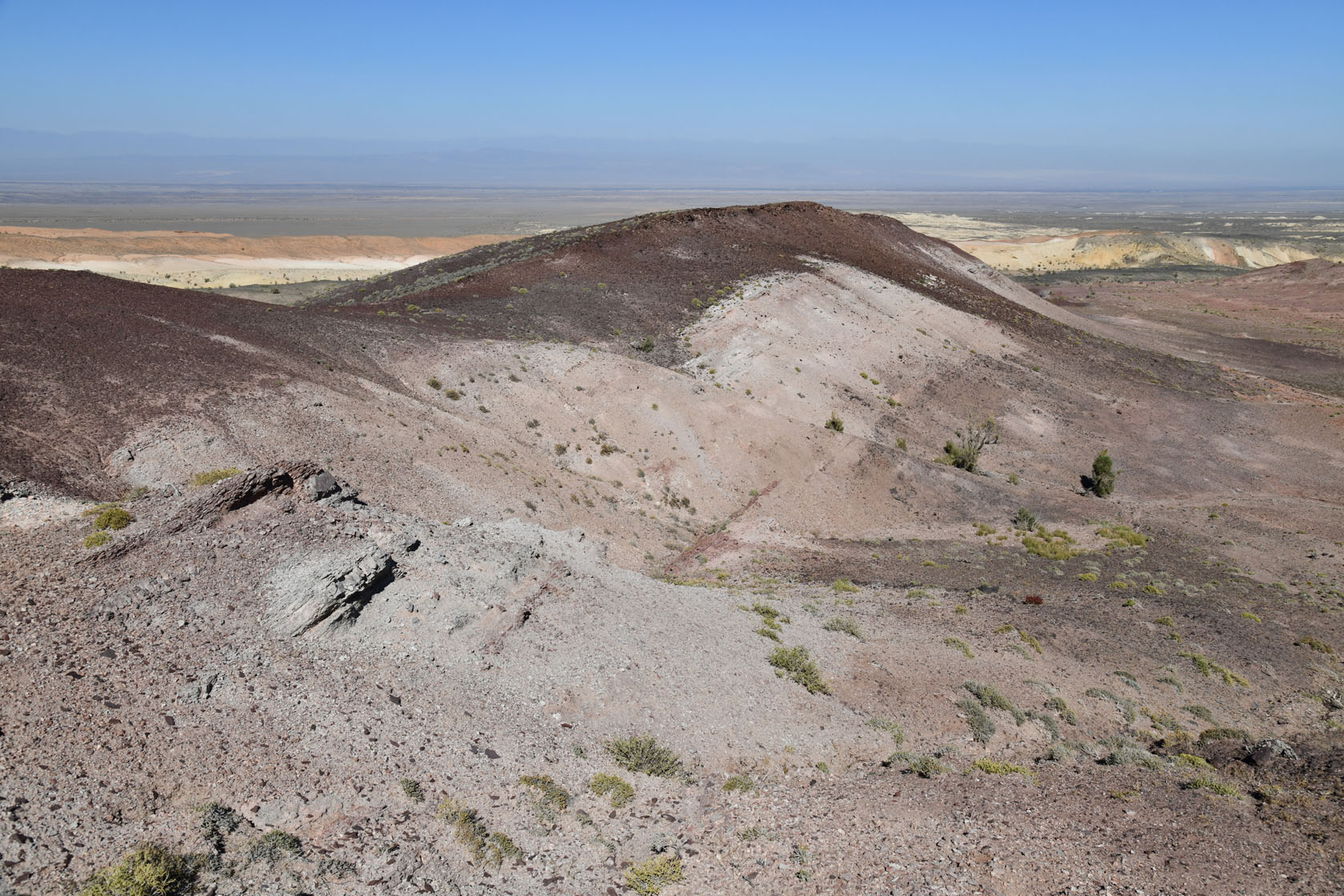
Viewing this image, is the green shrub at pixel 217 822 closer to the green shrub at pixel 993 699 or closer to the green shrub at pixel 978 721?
the green shrub at pixel 978 721

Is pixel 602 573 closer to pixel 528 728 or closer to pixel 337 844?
pixel 528 728

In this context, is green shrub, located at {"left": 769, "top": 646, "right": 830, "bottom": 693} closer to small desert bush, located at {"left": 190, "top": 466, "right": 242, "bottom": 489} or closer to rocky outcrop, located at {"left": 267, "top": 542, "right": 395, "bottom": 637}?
rocky outcrop, located at {"left": 267, "top": 542, "right": 395, "bottom": 637}

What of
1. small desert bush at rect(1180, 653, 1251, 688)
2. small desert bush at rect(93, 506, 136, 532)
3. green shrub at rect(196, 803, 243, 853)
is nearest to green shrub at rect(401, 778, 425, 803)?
green shrub at rect(196, 803, 243, 853)

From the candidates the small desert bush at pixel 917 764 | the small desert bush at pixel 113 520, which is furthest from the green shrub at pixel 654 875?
the small desert bush at pixel 113 520

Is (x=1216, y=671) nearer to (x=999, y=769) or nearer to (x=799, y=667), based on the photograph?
(x=999, y=769)

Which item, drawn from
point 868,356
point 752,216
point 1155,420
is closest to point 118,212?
point 752,216

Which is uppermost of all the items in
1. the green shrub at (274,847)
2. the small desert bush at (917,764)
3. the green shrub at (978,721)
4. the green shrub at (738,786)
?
the green shrub at (274,847)
